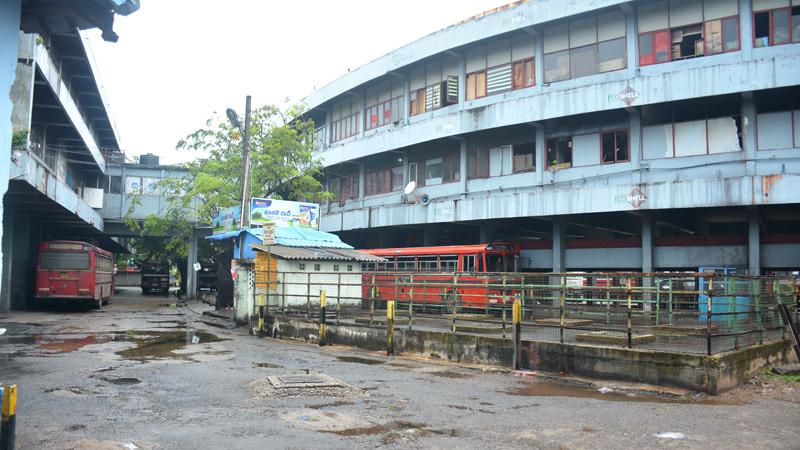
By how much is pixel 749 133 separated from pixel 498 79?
37.8 ft

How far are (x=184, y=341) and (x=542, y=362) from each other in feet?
32.5

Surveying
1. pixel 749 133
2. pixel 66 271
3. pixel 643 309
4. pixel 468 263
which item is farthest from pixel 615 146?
pixel 66 271

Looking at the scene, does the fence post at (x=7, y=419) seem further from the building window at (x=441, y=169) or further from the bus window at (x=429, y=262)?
the building window at (x=441, y=169)

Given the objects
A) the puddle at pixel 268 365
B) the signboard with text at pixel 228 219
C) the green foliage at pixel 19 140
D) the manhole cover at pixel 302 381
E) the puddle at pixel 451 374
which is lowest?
the puddle at pixel 451 374

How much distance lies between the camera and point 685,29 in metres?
24.8

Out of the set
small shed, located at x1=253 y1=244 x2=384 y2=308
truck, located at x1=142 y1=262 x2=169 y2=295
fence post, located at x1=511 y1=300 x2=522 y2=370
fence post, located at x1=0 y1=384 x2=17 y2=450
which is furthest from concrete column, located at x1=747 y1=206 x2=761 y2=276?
truck, located at x1=142 y1=262 x2=169 y2=295

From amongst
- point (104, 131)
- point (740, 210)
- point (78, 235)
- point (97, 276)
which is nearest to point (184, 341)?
point (97, 276)

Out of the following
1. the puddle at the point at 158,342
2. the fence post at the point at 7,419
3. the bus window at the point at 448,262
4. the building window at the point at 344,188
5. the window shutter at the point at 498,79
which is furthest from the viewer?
the building window at the point at 344,188

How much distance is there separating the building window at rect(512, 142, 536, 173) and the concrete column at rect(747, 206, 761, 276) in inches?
373

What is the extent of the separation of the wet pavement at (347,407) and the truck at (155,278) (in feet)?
138

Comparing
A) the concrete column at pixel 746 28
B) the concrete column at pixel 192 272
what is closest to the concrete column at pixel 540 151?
the concrete column at pixel 746 28

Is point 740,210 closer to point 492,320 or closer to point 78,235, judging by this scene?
point 492,320

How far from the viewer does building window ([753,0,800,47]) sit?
74.6 feet

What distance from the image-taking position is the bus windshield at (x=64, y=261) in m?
27.8
